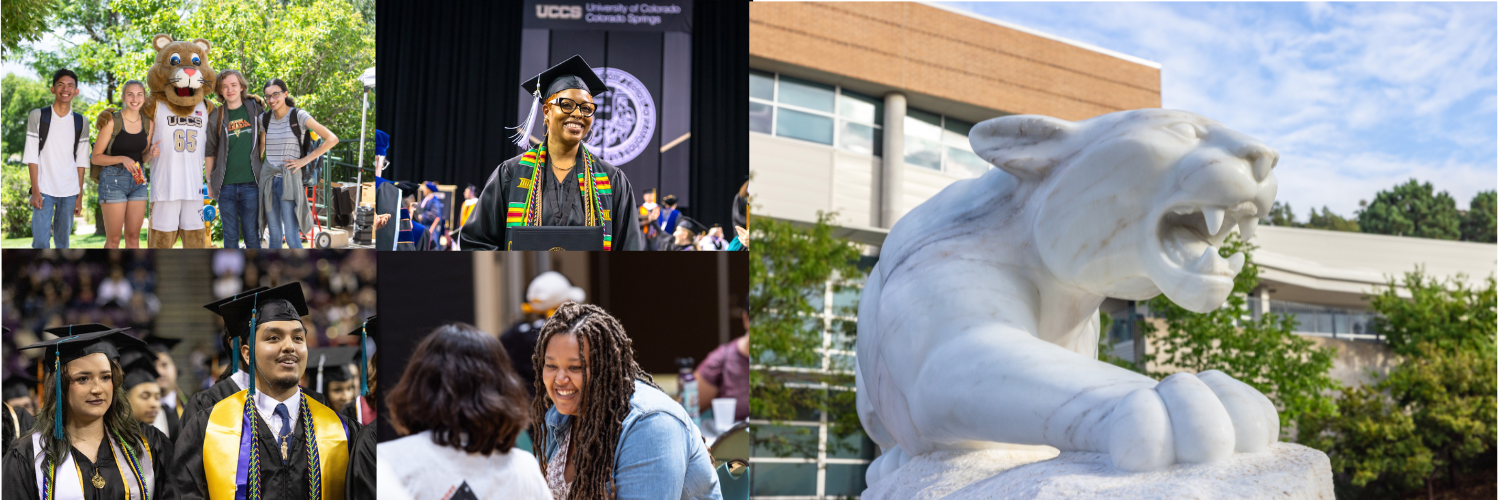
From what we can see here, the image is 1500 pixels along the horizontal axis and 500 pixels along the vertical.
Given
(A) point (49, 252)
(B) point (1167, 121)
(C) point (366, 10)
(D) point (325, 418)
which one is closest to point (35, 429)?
(A) point (49, 252)

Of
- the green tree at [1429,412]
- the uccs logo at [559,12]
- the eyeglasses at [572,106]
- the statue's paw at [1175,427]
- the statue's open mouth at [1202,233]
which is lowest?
the green tree at [1429,412]

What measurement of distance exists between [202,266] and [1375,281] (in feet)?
68.3

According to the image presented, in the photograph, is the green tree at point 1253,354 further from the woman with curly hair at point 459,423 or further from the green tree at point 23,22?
the green tree at point 23,22

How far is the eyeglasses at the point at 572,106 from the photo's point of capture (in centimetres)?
705

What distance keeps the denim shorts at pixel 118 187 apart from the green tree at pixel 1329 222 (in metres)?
20.2

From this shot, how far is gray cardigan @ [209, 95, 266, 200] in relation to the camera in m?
6.88

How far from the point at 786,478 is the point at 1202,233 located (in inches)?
580

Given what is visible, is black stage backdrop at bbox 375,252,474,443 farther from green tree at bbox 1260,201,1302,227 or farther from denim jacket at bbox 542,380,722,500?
green tree at bbox 1260,201,1302,227

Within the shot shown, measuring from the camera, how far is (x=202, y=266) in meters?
6.55

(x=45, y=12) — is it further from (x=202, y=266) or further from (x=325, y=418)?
(x=325, y=418)

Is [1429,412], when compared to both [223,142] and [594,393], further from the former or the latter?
[223,142]

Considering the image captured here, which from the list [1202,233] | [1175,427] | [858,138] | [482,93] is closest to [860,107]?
[858,138]

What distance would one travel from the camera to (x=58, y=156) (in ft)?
22.4

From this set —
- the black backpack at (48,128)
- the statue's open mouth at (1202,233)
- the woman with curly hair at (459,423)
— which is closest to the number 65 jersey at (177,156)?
the black backpack at (48,128)
